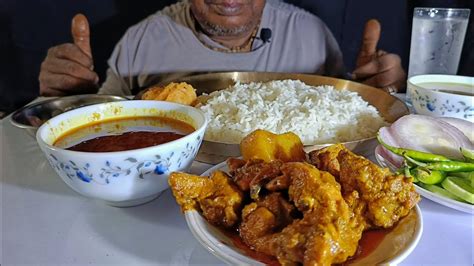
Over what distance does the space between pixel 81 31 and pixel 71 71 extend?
0.51 ft

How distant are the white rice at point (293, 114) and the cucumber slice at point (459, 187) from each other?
0.29 m

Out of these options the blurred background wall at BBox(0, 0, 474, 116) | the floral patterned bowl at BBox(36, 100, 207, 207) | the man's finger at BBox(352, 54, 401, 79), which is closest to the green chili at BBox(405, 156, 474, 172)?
the floral patterned bowl at BBox(36, 100, 207, 207)

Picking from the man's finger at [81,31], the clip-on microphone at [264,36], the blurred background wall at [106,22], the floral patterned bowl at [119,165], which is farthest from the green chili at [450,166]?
the blurred background wall at [106,22]

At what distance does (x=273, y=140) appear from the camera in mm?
709

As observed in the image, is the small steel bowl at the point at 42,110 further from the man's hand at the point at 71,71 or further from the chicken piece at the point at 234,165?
the chicken piece at the point at 234,165

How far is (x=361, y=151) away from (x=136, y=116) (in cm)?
47

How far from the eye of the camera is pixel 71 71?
159cm

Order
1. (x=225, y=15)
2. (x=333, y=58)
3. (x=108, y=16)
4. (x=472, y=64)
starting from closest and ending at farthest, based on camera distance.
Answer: (x=225, y=15) < (x=333, y=58) < (x=472, y=64) < (x=108, y=16)

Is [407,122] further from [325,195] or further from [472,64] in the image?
[472,64]

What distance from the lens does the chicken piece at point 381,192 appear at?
0.57 meters

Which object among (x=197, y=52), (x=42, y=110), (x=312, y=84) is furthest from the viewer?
(x=197, y=52)

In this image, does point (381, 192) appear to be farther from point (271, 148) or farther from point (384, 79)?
point (384, 79)

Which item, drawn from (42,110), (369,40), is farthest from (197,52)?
(42,110)

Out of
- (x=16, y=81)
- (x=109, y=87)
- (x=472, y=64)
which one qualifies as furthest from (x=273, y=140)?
(x=16, y=81)
